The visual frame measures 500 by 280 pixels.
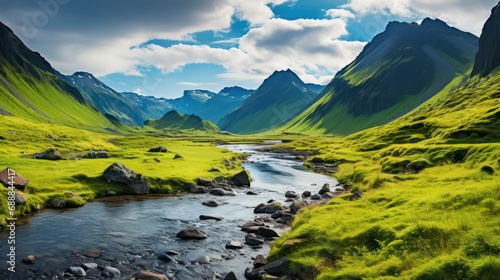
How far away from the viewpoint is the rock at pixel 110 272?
26750 millimetres

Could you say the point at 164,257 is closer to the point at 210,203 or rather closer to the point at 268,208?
Answer: the point at 268,208

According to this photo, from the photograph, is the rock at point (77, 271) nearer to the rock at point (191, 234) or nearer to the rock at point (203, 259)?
the rock at point (203, 259)

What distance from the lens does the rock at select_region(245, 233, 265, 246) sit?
34278mm

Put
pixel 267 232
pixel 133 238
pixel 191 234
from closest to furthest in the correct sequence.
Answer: pixel 133 238
pixel 191 234
pixel 267 232

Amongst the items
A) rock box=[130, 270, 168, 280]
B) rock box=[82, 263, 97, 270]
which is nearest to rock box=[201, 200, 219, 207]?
rock box=[82, 263, 97, 270]

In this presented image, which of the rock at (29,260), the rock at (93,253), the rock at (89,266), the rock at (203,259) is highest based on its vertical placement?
the rock at (29,260)

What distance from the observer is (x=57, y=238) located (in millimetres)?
34438

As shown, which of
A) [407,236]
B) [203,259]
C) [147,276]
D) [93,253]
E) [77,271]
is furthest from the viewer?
[93,253]

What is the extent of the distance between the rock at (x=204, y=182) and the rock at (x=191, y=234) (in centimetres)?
3031

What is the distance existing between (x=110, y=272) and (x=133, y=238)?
896cm

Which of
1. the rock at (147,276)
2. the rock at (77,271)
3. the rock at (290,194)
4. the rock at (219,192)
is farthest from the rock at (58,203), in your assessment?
the rock at (290,194)

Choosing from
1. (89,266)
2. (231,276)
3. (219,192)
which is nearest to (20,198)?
(89,266)

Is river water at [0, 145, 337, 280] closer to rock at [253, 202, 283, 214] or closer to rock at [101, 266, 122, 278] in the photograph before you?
rock at [101, 266, 122, 278]

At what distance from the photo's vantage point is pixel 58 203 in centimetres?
4728
